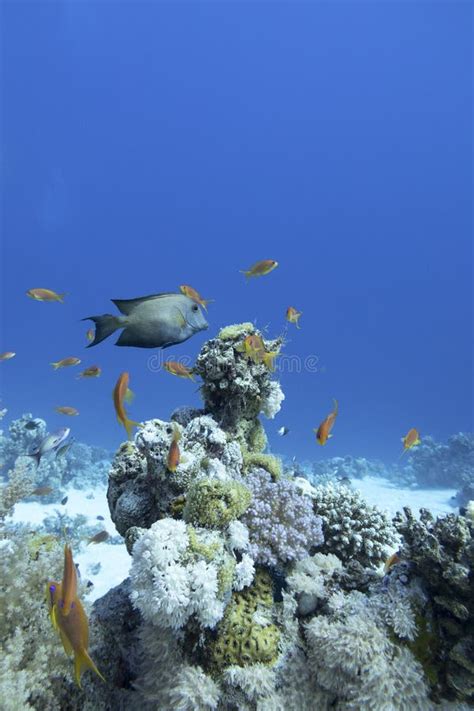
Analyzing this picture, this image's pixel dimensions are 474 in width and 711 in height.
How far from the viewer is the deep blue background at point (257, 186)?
94.3 m

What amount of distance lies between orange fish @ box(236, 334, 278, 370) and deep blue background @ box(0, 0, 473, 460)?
65.6 metres

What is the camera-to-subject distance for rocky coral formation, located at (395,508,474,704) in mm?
2449

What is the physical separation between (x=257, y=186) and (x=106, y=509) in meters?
133

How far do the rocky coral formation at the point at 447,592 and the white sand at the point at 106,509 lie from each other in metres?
1.48

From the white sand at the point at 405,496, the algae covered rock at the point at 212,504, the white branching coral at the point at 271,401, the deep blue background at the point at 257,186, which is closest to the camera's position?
the algae covered rock at the point at 212,504

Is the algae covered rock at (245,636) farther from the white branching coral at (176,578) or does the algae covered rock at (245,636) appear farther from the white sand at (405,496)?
the white sand at (405,496)

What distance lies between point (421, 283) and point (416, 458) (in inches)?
5067

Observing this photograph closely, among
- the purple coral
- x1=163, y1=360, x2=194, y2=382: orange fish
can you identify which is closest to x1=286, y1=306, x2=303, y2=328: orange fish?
x1=163, y1=360, x2=194, y2=382: orange fish

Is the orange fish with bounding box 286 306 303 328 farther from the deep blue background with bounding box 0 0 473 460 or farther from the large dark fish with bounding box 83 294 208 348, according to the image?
the deep blue background with bounding box 0 0 473 460

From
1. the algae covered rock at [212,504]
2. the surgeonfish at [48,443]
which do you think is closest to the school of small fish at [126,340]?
the algae covered rock at [212,504]

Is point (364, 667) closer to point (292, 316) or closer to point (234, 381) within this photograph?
point (234, 381)

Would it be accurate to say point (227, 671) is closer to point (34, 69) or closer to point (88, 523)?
point (88, 523)

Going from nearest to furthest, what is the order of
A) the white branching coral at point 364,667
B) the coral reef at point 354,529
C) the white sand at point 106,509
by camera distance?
the white branching coral at point 364,667
the coral reef at point 354,529
the white sand at point 106,509

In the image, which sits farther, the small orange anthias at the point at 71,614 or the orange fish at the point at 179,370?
the orange fish at the point at 179,370
